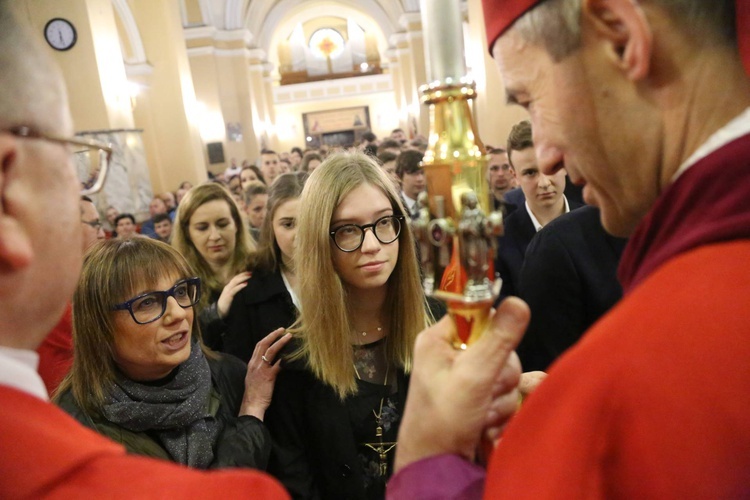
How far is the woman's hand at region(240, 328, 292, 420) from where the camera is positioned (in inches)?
70.1

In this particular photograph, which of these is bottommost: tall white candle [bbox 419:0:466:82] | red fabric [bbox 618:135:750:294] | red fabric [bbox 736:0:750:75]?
red fabric [bbox 618:135:750:294]

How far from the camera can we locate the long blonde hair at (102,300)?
5.07 ft

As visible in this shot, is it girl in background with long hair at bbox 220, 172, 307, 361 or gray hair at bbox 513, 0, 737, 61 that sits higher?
gray hair at bbox 513, 0, 737, 61

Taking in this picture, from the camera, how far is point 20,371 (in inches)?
25.0

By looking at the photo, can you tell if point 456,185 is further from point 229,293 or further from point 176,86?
point 176,86

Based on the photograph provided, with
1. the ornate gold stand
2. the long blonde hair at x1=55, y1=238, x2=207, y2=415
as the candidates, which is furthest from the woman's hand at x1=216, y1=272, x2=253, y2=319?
the ornate gold stand

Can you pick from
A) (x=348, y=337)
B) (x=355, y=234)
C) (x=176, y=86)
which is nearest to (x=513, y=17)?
(x=355, y=234)

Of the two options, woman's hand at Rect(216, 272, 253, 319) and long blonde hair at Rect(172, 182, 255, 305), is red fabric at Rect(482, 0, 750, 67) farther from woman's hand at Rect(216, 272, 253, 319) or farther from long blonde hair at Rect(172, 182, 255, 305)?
long blonde hair at Rect(172, 182, 255, 305)

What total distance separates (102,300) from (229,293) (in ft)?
3.01

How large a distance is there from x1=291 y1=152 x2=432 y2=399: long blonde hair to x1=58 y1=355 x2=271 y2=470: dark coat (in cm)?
27

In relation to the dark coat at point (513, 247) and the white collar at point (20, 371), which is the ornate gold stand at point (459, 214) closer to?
the white collar at point (20, 371)

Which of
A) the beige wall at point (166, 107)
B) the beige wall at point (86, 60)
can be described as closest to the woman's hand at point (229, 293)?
the beige wall at point (86, 60)

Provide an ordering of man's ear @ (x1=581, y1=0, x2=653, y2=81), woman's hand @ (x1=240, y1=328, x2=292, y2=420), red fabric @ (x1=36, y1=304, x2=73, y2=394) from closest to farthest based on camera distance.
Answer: man's ear @ (x1=581, y1=0, x2=653, y2=81)
woman's hand @ (x1=240, y1=328, x2=292, y2=420)
red fabric @ (x1=36, y1=304, x2=73, y2=394)

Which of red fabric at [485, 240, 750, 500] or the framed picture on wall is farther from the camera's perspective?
the framed picture on wall
